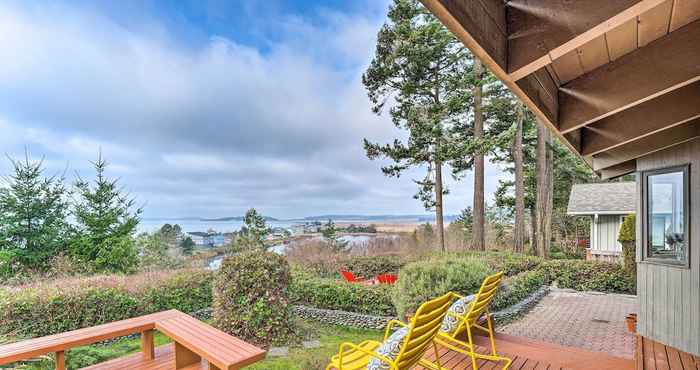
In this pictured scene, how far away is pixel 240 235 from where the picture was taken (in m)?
11.7

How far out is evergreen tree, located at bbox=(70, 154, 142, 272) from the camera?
10031mm

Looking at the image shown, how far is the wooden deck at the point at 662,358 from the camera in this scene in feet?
10.5

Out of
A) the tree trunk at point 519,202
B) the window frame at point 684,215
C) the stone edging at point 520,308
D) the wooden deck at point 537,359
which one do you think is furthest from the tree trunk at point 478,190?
the wooden deck at point 537,359

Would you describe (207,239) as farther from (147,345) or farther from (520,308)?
(520,308)

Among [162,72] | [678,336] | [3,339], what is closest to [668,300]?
[678,336]

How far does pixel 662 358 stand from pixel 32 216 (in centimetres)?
1354

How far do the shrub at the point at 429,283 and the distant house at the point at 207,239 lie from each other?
9.07 meters

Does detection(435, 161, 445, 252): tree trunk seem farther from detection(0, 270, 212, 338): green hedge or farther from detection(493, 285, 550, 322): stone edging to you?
detection(0, 270, 212, 338): green hedge

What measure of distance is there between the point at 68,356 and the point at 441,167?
1215cm

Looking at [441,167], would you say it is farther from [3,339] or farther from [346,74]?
[3,339]

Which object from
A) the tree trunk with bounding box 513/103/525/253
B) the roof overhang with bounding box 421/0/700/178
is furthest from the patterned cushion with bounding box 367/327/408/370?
the tree trunk with bounding box 513/103/525/253

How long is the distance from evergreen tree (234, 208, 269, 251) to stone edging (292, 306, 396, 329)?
11.6 ft

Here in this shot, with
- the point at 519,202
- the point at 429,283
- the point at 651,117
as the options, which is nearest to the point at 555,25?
the point at 651,117

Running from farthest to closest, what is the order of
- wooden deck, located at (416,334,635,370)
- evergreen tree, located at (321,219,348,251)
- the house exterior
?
evergreen tree, located at (321,219,348,251) < wooden deck, located at (416,334,635,370) < the house exterior
